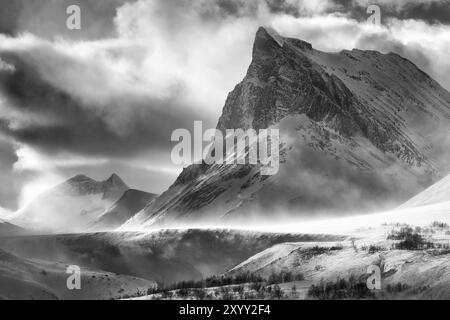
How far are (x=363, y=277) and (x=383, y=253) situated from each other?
38.1 feet

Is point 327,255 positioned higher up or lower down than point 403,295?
higher up
